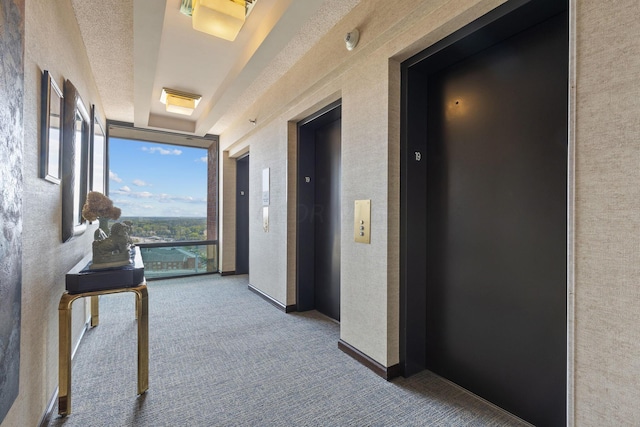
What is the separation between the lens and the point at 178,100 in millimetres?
4340

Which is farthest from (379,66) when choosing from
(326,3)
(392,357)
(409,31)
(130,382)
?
(130,382)

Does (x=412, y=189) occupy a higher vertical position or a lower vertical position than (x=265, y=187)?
lower

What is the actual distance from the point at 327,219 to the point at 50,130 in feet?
8.32

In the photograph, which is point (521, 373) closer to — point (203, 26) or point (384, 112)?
point (384, 112)

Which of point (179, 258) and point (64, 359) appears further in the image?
point (179, 258)

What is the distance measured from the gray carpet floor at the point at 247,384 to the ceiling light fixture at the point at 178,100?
302 cm

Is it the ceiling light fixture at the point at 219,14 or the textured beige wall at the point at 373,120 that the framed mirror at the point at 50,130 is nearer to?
the ceiling light fixture at the point at 219,14

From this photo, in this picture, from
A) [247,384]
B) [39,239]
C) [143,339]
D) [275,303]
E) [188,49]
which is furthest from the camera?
[275,303]

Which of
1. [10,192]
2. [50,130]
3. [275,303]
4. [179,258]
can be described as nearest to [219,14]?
[50,130]

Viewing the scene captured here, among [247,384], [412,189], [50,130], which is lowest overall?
[247,384]

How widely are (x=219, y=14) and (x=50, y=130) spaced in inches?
58.2

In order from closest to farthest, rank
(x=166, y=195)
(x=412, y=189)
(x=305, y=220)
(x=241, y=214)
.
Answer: (x=412, y=189) → (x=305, y=220) → (x=166, y=195) → (x=241, y=214)

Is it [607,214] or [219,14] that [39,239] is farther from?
[607,214]

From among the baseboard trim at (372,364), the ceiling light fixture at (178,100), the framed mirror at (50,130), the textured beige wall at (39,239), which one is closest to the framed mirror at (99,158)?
the ceiling light fixture at (178,100)
